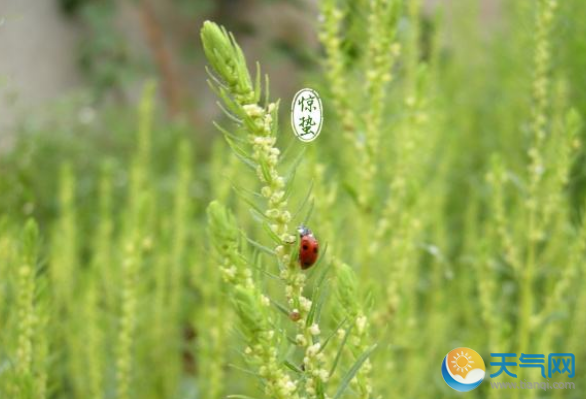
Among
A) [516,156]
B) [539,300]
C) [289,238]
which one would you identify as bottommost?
[539,300]

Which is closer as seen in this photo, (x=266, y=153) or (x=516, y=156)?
(x=266, y=153)

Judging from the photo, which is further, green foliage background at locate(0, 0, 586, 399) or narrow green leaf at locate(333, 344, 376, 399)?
green foliage background at locate(0, 0, 586, 399)

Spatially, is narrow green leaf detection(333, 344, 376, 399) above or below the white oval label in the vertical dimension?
below

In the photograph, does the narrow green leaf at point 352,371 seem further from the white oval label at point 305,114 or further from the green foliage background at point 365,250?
the white oval label at point 305,114

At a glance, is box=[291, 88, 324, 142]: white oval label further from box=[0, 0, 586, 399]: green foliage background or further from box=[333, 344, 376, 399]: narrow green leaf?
box=[333, 344, 376, 399]: narrow green leaf

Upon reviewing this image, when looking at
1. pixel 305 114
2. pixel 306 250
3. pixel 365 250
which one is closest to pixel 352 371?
pixel 306 250

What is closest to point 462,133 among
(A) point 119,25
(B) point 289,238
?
(B) point 289,238

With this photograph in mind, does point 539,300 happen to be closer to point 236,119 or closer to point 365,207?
point 365,207

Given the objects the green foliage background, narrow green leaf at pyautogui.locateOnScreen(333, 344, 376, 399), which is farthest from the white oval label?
narrow green leaf at pyautogui.locateOnScreen(333, 344, 376, 399)

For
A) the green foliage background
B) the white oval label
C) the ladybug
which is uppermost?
the white oval label
